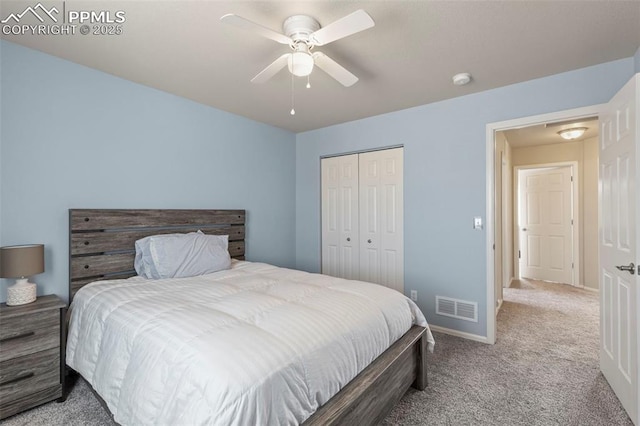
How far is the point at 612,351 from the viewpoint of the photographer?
2.11m

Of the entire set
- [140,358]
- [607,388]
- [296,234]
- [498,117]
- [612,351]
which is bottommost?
[607,388]

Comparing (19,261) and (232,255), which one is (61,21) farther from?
(232,255)

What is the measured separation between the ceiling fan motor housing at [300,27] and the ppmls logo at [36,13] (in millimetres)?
1384

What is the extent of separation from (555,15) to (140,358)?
114 inches

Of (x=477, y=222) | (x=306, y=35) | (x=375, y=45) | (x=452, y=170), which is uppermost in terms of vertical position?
(x=375, y=45)

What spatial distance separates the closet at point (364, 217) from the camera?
360 cm

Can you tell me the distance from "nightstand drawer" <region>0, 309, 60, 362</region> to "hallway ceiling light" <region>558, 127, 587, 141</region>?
19.5 feet

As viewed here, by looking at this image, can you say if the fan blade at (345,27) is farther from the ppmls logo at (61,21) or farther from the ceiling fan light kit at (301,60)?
the ppmls logo at (61,21)

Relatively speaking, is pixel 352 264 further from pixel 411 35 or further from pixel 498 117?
pixel 411 35

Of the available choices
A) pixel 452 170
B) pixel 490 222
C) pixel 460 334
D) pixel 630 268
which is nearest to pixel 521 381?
pixel 460 334

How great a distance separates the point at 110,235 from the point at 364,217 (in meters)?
2.65

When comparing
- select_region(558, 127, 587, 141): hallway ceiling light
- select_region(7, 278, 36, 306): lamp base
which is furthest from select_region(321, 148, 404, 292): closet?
select_region(7, 278, 36, 306): lamp base

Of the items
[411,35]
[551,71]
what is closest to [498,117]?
[551,71]

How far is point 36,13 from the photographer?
1.88 metres
